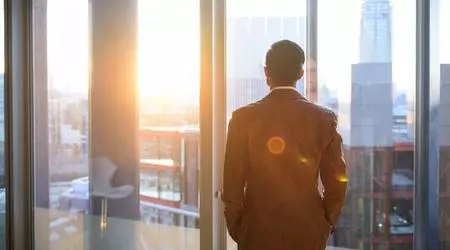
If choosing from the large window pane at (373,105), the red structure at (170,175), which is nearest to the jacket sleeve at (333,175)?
the large window pane at (373,105)

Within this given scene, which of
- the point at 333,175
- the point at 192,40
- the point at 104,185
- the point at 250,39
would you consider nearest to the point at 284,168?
the point at 333,175

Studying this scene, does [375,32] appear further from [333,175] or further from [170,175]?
[170,175]

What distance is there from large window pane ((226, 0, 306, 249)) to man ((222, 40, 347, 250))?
0.62 metres

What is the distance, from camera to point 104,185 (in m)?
2.68

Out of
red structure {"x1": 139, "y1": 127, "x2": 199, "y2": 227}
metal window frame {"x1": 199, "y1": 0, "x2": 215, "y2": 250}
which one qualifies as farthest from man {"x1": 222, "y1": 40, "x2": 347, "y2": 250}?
red structure {"x1": 139, "y1": 127, "x2": 199, "y2": 227}

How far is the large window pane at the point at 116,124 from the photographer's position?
246 centimetres

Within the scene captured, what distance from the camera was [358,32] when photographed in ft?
7.30

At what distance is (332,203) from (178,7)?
1313 millimetres

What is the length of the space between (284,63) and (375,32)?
0.72 meters

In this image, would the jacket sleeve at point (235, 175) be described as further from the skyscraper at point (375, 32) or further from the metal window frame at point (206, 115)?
the skyscraper at point (375, 32)

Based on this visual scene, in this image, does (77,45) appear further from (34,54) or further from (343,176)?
(343,176)

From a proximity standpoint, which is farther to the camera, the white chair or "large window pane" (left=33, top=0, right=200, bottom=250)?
the white chair

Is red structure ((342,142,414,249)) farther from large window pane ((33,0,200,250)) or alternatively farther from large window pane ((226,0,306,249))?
large window pane ((33,0,200,250))

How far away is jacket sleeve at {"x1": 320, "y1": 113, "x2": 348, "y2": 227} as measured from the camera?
5.49 ft
